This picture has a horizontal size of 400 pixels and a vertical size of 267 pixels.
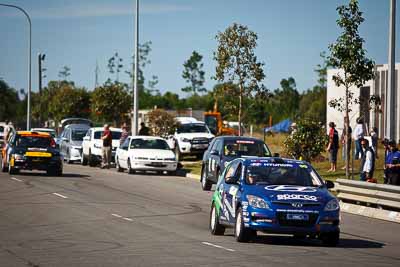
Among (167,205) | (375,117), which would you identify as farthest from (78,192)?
(375,117)

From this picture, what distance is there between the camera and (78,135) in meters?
47.3

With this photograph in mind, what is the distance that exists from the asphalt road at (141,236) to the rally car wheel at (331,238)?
0.16 metres

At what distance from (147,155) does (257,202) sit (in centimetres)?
2109

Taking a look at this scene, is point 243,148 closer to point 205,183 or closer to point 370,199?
point 205,183

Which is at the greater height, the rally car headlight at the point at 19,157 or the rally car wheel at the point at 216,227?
the rally car headlight at the point at 19,157

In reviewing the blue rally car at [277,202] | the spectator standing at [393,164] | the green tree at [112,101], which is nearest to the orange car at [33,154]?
the spectator standing at [393,164]

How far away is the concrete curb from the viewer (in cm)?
2158

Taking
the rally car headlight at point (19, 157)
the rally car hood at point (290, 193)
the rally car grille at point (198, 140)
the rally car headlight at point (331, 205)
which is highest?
the rally car grille at point (198, 140)

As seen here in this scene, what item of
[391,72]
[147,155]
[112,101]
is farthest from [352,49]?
[112,101]

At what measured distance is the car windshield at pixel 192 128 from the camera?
160 ft

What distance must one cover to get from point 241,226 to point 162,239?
1448mm

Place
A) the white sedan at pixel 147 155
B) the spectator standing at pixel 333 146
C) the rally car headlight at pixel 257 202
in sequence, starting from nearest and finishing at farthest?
the rally car headlight at pixel 257 202, the spectator standing at pixel 333 146, the white sedan at pixel 147 155

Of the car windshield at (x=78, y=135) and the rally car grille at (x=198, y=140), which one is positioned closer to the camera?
the car windshield at (x=78, y=135)

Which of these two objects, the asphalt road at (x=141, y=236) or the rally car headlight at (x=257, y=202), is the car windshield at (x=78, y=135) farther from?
the rally car headlight at (x=257, y=202)
